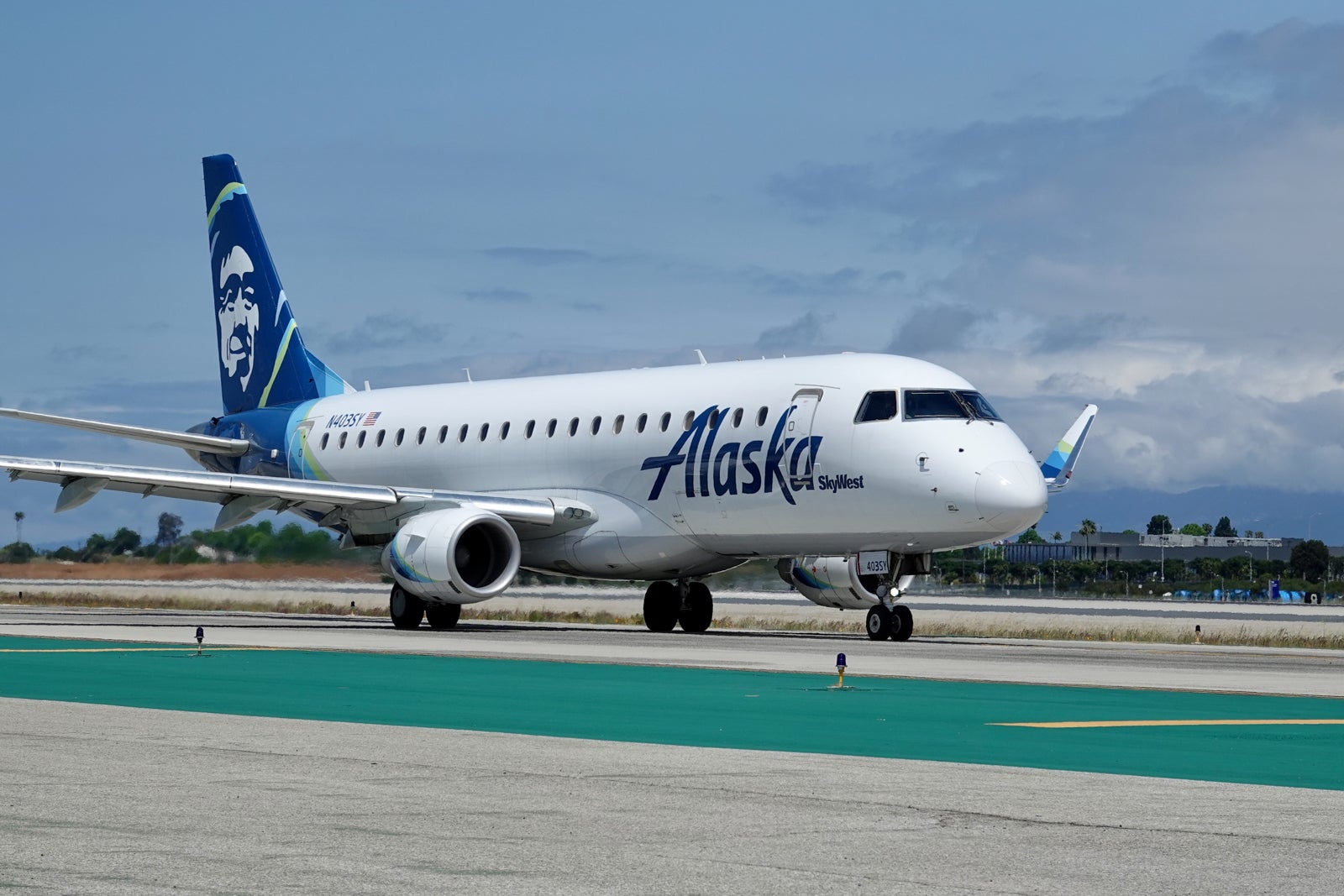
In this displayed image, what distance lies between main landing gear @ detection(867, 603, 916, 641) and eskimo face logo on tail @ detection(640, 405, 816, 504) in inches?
86.6

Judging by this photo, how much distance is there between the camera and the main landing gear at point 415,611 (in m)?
32.0

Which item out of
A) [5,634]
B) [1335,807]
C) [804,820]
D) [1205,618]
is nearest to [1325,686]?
[1335,807]

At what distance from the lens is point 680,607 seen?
33.5m

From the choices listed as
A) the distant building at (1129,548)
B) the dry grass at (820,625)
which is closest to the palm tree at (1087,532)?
the distant building at (1129,548)

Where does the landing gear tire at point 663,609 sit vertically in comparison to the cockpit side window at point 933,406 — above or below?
below

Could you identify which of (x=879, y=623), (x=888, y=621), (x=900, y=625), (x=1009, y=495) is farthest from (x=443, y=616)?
(x=1009, y=495)

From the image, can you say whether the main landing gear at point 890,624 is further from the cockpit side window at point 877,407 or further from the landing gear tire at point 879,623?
the cockpit side window at point 877,407

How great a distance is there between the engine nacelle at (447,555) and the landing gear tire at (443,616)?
69 cm

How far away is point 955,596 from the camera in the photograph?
80062 mm

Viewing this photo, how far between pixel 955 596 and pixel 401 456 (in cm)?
4697

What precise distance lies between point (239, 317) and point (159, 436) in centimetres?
460

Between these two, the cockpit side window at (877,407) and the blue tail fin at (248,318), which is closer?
the cockpit side window at (877,407)

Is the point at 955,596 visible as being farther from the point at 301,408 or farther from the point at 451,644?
the point at 451,644

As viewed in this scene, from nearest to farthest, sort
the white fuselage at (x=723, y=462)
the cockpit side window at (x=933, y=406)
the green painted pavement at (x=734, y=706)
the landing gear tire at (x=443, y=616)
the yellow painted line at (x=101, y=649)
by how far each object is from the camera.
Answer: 1. the green painted pavement at (x=734, y=706)
2. the yellow painted line at (x=101, y=649)
3. the white fuselage at (x=723, y=462)
4. the cockpit side window at (x=933, y=406)
5. the landing gear tire at (x=443, y=616)
